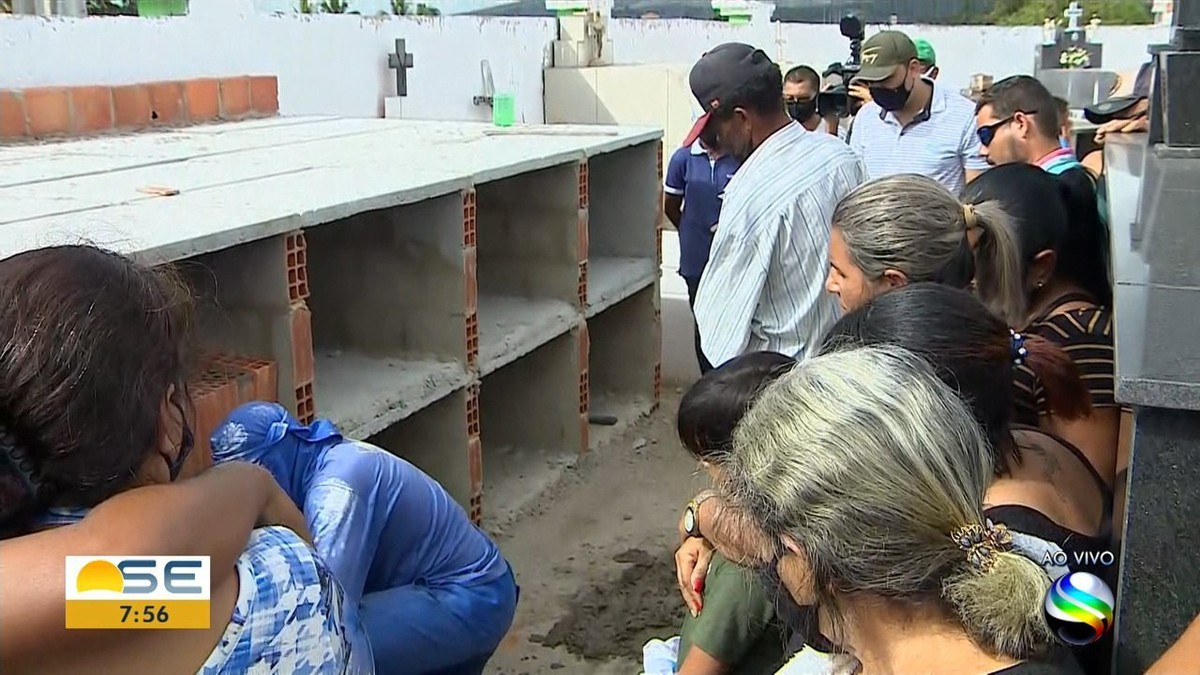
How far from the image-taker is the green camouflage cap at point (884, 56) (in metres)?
4.63

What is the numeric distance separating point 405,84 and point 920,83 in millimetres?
4222

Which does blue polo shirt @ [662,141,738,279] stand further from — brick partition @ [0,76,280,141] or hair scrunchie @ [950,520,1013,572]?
hair scrunchie @ [950,520,1013,572]

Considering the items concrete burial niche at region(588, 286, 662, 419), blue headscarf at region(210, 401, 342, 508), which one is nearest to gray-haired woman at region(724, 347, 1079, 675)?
blue headscarf at region(210, 401, 342, 508)

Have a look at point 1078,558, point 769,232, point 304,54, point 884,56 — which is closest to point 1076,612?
point 1078,558

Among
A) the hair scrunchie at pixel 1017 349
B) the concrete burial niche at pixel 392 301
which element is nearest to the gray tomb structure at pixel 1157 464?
the hair scrunchie at pixel 1017 349

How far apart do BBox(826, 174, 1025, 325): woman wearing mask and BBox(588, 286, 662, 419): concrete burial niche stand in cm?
301

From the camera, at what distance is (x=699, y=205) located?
4.82 meters

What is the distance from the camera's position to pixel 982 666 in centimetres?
123

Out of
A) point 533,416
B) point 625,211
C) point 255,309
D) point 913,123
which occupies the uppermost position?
point 913,123

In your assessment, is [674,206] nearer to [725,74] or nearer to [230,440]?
[725,74]

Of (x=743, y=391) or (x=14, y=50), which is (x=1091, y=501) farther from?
(x=14, y=50)

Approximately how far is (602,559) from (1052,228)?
81.8 inches

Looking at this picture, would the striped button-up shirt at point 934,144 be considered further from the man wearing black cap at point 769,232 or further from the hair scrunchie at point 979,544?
the hair scrunchie at point 979,544

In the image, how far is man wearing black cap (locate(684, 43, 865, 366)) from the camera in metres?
3.07
